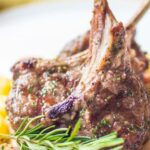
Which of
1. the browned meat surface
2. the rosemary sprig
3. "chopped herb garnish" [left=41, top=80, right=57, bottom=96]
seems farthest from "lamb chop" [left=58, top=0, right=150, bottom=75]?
the rosemary sprig

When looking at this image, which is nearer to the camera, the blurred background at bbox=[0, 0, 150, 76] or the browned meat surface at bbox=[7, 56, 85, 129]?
the browned meat surface at bbox=[7, 56, 85, 129]

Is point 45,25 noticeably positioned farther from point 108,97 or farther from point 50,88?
point 108,97

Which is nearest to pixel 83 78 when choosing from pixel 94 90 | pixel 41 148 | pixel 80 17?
pixel 94 90

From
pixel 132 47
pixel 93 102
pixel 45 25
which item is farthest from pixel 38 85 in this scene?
pixel 45 25

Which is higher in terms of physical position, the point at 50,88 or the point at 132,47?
the point at 132,47

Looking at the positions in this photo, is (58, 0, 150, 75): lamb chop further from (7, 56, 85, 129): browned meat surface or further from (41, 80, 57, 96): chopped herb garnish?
(41, 80, 57, 96): chopped herb garnish

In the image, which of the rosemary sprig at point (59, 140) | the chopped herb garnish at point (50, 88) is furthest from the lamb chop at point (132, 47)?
the rosemary sprig at point (59, 140)

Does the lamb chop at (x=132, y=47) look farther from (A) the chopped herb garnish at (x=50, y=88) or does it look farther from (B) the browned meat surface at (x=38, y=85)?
(A) the chopped herb garnish at (x=50, y=88)
